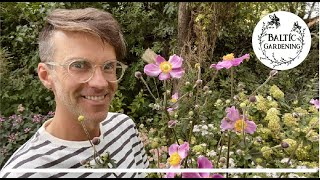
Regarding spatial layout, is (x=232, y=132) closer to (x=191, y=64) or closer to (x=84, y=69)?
(x=84, y=69)

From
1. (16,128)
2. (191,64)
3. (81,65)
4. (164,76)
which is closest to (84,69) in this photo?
(81,65)

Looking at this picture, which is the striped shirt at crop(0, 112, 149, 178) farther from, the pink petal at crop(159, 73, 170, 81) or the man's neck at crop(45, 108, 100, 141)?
the pink petal at crop(159, 73, 170, 81)

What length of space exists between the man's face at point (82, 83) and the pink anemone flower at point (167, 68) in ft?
0.21

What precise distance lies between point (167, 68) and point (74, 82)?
5.6 inches

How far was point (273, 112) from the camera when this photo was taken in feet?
2.95

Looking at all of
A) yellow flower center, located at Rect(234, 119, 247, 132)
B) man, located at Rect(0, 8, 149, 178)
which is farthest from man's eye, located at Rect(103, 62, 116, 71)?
yellow flower center, located at Rect(234, 119, 247, 132)

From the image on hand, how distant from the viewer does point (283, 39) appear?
2.11 feet

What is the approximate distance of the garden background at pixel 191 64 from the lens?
72 cm

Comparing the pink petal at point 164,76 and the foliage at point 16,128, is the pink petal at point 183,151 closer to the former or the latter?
the pink petal at point 164,76

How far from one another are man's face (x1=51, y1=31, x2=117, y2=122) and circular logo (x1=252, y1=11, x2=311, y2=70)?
0.26m

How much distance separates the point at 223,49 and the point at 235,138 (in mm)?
306

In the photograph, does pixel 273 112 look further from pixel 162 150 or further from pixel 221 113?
pixel 162 150

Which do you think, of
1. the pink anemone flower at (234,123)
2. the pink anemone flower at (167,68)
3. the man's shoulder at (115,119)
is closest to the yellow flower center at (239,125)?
the pink anemone flower at (234,123)

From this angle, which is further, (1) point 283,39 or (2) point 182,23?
(2) point 182,23
